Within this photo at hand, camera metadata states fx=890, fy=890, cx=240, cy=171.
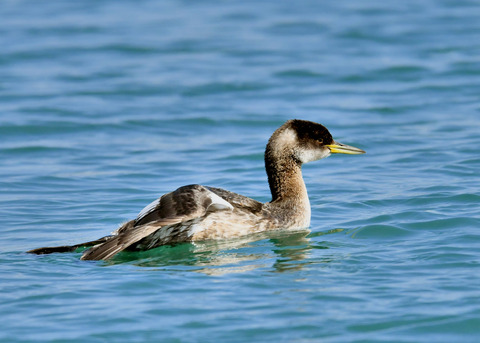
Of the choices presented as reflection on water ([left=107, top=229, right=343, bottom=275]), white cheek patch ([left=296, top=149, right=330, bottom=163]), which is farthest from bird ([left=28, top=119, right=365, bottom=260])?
A: reflection on water ([left=107, top=229, right=343, bottom=275])

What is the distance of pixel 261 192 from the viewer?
1259cm

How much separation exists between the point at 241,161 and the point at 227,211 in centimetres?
433

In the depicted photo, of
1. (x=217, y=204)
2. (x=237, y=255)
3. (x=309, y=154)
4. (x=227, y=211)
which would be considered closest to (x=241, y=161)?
(x=309, y=154)

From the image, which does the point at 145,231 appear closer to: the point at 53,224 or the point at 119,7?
the point at 53,224

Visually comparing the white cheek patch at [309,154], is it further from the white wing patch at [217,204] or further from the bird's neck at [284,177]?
the white wing patch at [217,204]

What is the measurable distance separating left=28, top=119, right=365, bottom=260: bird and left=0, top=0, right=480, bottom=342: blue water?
17 centimetres

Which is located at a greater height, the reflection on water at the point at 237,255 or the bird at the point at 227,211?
the bird at the point at 227,211

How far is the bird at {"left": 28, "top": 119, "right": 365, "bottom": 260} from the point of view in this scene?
378 inches

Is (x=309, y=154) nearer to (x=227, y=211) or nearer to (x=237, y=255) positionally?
(x=227, y=211)

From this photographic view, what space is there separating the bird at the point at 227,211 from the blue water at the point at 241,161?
0.57 feet

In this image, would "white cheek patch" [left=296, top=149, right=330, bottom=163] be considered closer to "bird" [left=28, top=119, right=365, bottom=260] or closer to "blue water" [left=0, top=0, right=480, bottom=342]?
"bird" [left=28, top=119, right=365, bottom=260]

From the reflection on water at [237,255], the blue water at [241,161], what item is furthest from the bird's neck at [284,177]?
the reflection on water at [237,255]

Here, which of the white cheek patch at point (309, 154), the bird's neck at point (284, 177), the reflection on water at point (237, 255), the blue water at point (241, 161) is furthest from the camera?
the white cheek patch at point (309, 154)

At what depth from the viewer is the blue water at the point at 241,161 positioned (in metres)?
7.72
